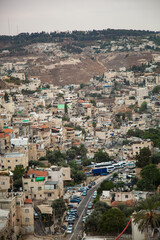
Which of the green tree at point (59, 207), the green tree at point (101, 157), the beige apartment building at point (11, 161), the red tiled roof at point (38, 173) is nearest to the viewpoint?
the green tree at point (59, 207)

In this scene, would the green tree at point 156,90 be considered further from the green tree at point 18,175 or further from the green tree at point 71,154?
the green tree at point 18,175

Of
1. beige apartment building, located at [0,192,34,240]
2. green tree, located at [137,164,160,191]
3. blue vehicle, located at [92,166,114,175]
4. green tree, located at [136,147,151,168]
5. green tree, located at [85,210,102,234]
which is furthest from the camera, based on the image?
blue vehicle, located at [92,166,114,175]

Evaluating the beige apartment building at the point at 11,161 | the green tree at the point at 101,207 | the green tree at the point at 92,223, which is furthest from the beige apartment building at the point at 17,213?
the beige apartment building at the point at 11,161

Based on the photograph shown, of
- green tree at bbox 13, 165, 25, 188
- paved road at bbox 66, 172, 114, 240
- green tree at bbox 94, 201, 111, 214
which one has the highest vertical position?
green tree at bbox 13, 165, 25, 188

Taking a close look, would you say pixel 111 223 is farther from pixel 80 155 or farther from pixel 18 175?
pixel 80 155

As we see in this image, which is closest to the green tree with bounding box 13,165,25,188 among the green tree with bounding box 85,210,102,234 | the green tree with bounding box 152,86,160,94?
the green tree with bounding box 85,210,102,234

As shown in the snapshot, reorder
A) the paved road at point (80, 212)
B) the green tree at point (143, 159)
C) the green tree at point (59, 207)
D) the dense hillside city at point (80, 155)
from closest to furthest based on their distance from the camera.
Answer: the dense hillside city at point (80, 155) → the paved road at point (80, 212) → the green tree at point (59, 207) → the green tree at point (143, 159)

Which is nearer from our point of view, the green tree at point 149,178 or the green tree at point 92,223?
the green tree at point 92,223

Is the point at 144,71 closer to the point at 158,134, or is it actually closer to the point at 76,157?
the point at 158,134

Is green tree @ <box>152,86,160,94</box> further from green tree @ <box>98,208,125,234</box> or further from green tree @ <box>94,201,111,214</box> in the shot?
green tree @ <box>98,208,125,234</box>
